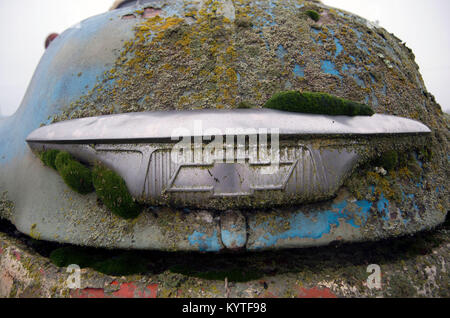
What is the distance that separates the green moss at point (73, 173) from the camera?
113 cm

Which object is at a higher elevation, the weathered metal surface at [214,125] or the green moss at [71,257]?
the weathered metal surface at [214,125]

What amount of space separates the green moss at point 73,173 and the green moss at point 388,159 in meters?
1.47

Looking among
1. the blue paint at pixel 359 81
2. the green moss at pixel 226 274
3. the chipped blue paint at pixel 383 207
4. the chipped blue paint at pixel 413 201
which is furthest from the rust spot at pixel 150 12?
the chipped blue paint at pixel 413 201

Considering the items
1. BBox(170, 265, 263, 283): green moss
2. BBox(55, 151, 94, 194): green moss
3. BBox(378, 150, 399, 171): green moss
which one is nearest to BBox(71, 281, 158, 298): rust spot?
BBox(170, 265, 263, 283): green moss

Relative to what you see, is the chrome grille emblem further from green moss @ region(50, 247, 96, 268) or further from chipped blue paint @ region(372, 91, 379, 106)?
green moss @ region(50, 247, 96, 268)

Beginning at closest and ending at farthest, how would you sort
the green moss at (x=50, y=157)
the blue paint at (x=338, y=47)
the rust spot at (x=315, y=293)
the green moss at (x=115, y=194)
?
the rust spot at (x=315, y=293)
the green moss at (x=115, y=194)
the green moss at (x=50, y=157)
the blue paint at (x=338, y=47)

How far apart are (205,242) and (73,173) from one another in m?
0.73

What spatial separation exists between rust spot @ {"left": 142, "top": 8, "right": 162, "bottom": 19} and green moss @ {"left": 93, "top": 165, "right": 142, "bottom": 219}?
1015 millimetres

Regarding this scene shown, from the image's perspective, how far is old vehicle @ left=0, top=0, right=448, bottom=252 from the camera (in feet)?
3.37

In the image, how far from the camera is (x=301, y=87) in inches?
48.4

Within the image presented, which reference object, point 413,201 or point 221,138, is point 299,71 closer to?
point 221,138

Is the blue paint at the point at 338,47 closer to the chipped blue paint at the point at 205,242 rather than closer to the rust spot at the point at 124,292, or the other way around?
the chipped blue paint at the point at 205,242

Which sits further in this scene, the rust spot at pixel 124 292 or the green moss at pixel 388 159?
the green moss at pixel 388 159

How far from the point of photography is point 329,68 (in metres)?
1.29
